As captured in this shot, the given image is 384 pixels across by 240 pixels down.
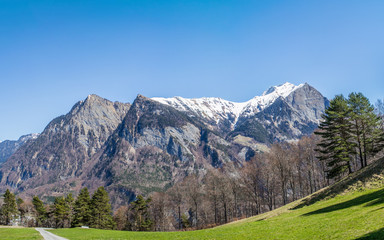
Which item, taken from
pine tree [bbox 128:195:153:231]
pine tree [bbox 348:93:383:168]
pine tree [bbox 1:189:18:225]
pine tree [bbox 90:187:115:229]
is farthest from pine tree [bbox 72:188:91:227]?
pine tree [bbox 348:93:383:168]

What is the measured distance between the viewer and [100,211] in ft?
260

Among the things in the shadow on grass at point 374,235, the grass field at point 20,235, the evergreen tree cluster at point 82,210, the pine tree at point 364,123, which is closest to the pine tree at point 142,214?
the evergreen tree cluster at point 82,210

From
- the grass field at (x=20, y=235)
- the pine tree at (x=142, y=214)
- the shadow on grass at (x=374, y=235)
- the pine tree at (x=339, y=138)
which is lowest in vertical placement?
the pine tree at (x=142, y=214)

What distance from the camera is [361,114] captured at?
168ft

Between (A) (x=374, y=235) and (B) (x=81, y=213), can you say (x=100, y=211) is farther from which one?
(A) (x=374, y=235)

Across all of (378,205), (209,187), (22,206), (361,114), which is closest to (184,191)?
(209,187)

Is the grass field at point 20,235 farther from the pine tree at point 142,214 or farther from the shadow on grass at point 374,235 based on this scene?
the pine tree at point 142,214

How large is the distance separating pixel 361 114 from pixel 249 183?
36083mm

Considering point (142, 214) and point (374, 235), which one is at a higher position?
point (374, 235)

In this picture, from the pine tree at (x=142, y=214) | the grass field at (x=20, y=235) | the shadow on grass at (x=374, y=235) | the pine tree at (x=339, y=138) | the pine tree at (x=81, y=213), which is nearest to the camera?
the shadow on grass at (x=374, y=235)

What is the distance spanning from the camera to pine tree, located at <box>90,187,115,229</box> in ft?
255

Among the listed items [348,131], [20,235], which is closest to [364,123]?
[348,131]

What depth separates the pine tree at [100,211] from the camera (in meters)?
77.6

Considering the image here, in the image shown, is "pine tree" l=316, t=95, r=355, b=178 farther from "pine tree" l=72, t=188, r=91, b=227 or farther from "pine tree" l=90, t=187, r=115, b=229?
"pine tree" l=72, t=188, r=91, b=227
